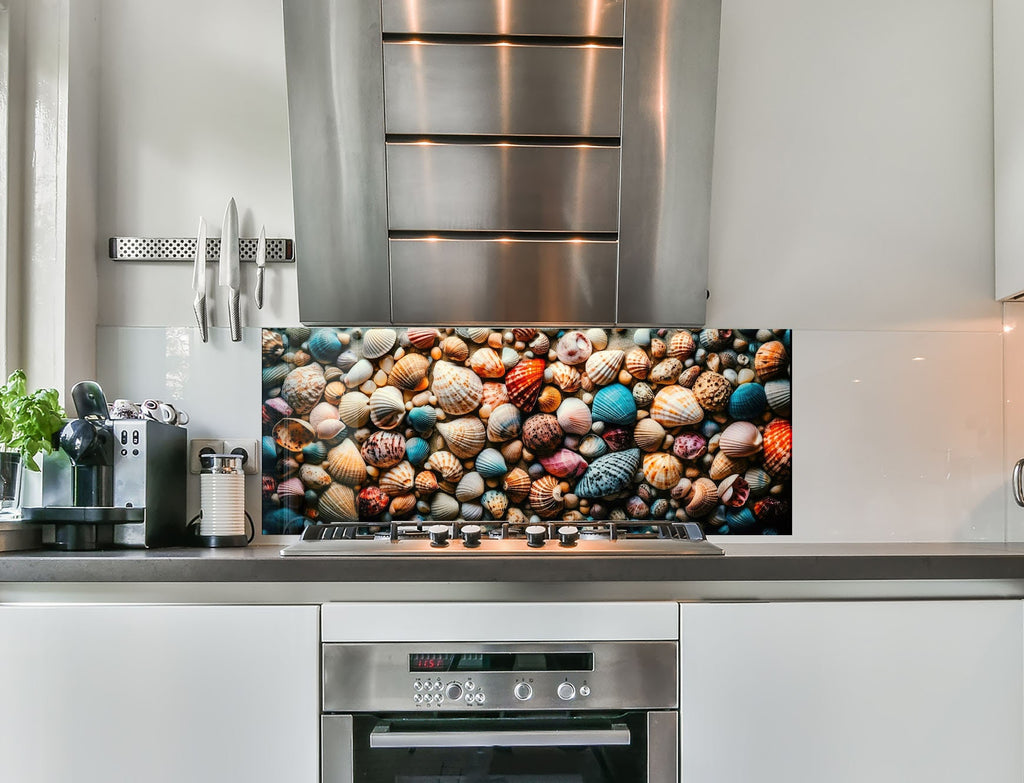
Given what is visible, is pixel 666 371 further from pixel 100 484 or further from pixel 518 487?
pixel 100 484

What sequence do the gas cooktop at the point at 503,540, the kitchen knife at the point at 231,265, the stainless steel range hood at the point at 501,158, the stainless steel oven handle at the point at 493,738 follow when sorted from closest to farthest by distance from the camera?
the stainless steel oven handle at the point at 493,738 → the gas cooktop at the point at 503,540 → the stainless steel range hood at the point at 501,158 → the kitchen knife at the point at 231,265

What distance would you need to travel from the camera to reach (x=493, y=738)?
147 centimetres

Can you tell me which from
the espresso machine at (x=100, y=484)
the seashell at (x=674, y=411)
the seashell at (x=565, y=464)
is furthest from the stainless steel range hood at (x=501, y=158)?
Result: the espresso machine at (x=100, y=484)

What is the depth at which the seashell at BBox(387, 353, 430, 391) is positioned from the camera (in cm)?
204

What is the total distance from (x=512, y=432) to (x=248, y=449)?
0.65 meters

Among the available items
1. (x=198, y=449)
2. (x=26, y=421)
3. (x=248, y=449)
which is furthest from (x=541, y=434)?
(x=26, y=421)

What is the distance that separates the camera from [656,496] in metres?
2.04

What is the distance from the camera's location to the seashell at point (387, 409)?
2033 mm

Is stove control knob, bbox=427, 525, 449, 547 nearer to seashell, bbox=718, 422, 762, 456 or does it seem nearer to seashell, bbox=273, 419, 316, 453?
seashell, bbox=273, 419, 316, 453

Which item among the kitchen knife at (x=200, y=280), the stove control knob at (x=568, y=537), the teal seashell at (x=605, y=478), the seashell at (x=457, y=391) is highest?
the kitchen knife at (x=200, y=280)

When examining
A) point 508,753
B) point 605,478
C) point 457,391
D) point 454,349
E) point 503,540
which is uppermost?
point 454,349

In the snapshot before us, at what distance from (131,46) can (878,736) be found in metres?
2.26

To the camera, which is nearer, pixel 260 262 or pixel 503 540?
pixel 503 540

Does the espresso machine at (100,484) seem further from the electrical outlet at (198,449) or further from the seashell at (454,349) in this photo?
the seashell at (454,349)
